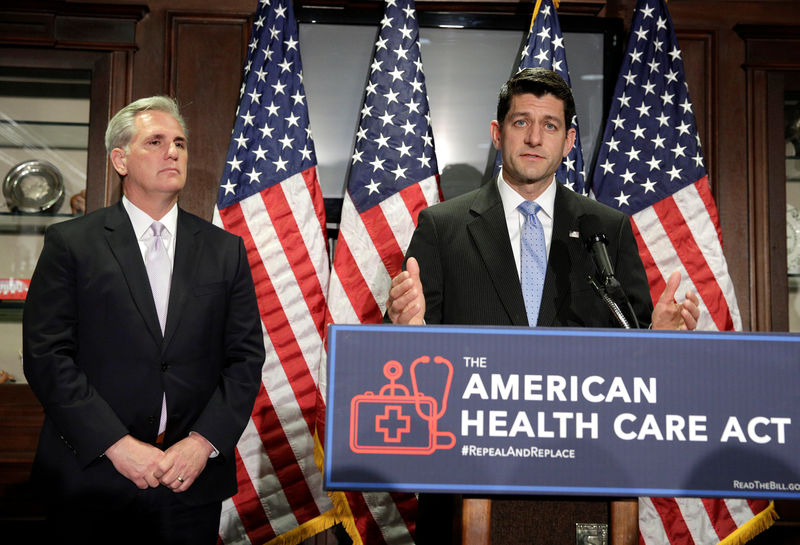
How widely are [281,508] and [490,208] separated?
1.65 m

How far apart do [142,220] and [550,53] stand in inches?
72.6

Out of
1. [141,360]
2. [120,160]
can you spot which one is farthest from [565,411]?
[120,160]

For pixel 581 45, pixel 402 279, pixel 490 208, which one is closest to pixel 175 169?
pixel 490 208

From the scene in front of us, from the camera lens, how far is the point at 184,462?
1819 millimetres

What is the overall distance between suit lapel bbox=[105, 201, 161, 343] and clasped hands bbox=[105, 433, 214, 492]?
→ 0.28m

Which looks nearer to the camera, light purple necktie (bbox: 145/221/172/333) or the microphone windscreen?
the microphone windscreen

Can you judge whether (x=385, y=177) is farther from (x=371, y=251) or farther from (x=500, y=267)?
(x=500, y=267)

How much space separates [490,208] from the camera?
6.14 ft

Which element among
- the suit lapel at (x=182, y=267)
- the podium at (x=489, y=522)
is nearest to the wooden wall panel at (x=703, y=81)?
the suit lapel at (x=182, y=267)

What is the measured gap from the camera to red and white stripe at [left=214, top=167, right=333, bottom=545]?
2.91 m

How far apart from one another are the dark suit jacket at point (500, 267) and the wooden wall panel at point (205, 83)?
166cm

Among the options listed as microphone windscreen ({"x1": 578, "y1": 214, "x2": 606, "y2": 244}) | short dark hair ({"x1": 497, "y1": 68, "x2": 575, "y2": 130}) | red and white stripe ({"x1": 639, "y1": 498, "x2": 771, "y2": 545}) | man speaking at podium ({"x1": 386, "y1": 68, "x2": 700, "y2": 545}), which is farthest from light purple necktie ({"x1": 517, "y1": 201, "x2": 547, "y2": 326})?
red and white stripe ({"x1": 639, "y1": 498, "x2": 771, "y2": 545})

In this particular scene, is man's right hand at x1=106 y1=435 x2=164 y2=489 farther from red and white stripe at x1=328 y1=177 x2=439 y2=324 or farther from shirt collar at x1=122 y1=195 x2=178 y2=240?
red and white stripe at x1=328 y1=177 x2=439 y2=324

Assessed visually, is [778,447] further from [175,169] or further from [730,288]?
[730,288]
